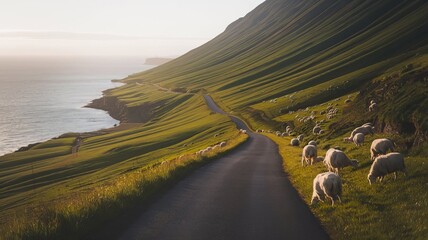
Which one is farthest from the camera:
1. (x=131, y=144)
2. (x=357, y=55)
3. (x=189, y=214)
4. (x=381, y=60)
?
(x=357, y=55)

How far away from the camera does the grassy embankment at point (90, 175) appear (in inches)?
568

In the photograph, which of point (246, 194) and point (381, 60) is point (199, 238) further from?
point (381, 60)

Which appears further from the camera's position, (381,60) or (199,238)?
(381,60)

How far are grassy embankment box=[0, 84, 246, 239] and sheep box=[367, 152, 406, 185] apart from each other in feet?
36.7

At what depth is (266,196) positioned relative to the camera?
19.8 metres

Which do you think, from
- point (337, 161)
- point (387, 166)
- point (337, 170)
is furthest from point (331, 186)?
point (337, 161)

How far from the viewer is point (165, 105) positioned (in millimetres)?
184500

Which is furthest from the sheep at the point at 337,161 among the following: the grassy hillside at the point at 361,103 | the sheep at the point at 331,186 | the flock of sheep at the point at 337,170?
the sheep at the point at 331,186

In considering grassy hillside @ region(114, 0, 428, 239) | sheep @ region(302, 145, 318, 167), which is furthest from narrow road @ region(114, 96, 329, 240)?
sheep @ region(302, 145, 318, 167)

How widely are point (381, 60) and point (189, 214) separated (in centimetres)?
13531

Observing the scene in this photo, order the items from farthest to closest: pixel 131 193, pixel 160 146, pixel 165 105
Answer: pixel 165 105 → pixel 160 146 → pixel 131 193

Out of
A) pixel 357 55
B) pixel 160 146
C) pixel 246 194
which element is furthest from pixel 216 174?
pixel 357 55

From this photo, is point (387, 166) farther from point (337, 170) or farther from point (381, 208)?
point (337, 170)

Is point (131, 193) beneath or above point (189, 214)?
above
